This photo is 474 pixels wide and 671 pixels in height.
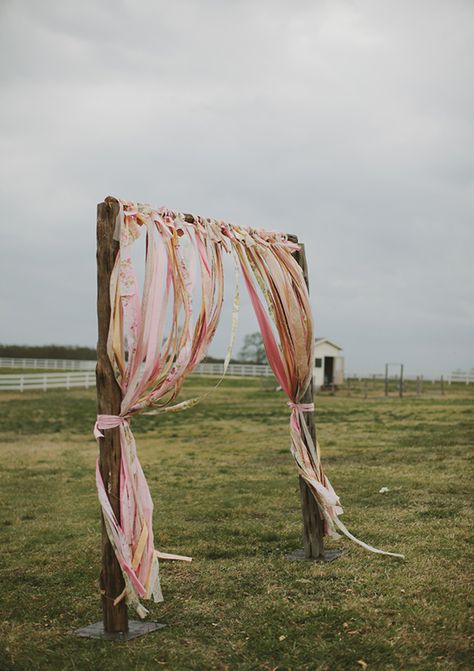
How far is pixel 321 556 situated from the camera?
657 centimetres

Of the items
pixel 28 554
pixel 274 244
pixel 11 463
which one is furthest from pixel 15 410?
pixel 274 244

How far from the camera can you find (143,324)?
198 inches

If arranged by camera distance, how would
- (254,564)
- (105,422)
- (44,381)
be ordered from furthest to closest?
(44,381)
(254,564)
(105,422)

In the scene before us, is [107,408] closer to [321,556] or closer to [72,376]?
[321,556]

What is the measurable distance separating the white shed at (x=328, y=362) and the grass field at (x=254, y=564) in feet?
72.9

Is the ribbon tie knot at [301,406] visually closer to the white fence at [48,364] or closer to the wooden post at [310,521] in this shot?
the wooden post at [310,521]

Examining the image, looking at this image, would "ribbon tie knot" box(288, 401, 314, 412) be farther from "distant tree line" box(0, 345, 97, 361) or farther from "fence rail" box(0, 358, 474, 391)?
"distant tree line" box(0, 345, 97, 361)

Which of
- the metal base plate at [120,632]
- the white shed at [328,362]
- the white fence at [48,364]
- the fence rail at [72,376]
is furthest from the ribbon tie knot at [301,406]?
the white fence at [48,364]

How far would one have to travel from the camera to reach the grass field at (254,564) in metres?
4.59

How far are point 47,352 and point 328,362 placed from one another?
29.6 meters

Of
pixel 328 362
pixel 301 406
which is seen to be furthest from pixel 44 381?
pixel 301 406

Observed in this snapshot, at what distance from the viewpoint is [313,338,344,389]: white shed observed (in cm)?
3753

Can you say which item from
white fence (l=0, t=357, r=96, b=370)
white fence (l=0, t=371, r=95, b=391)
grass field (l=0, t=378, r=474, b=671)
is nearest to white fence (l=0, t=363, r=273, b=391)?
white fence (l=0, t=371, r=95, b=391)

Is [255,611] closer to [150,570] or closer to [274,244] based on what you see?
[150,570]
